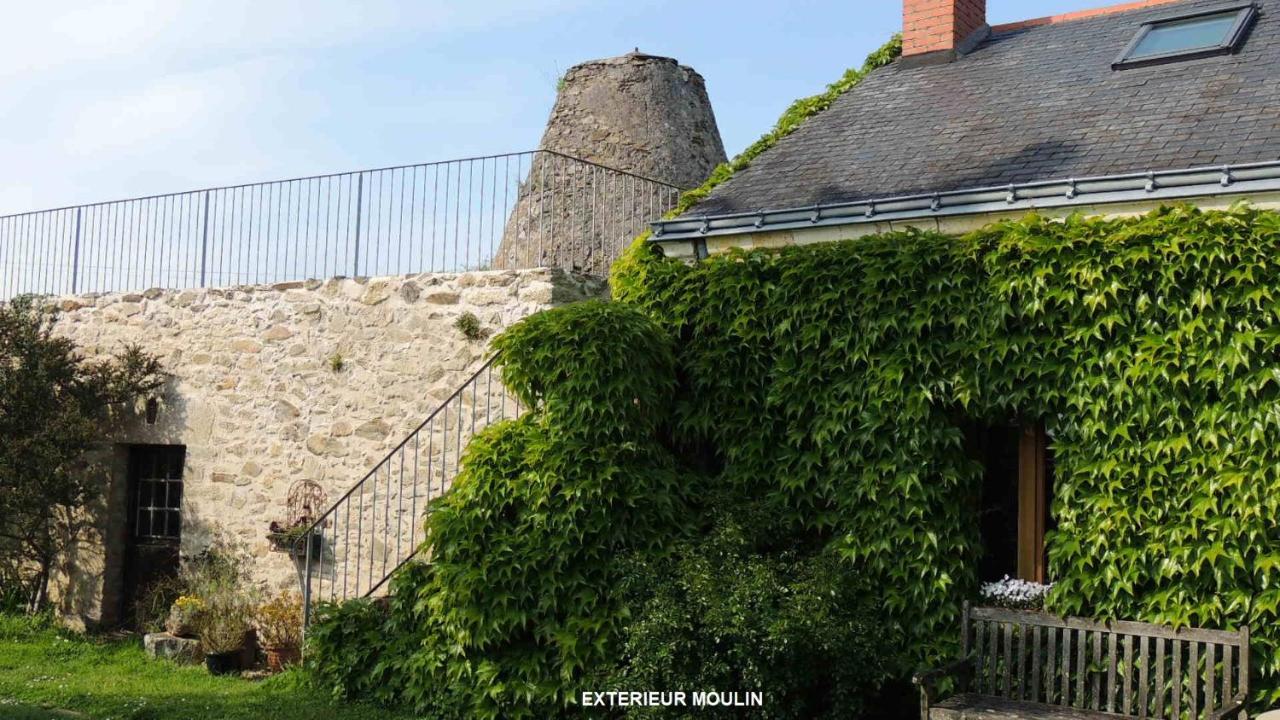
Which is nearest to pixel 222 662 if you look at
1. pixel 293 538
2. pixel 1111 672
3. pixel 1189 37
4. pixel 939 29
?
pixel 293 538

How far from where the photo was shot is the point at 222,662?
30.5 feet

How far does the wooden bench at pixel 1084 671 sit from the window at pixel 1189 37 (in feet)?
14.7

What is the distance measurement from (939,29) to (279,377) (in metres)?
6.78

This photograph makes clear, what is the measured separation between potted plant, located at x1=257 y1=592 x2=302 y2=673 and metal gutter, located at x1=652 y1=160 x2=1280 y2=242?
177 inches

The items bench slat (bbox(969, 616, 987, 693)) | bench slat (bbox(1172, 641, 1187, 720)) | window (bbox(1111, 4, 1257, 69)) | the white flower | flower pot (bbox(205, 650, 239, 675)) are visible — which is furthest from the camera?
flower pot (bbox(205, 650, 239, 675))

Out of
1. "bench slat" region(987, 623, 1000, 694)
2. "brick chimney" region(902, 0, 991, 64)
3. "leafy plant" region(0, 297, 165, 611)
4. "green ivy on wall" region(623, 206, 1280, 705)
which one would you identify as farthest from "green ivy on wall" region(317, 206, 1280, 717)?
"leafy plant" region(0, 297, 165, 611)

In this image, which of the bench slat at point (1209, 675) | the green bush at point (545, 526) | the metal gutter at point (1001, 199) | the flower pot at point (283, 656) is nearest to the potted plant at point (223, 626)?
the flower pot at point (283, 656)

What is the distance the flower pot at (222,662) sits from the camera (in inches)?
364

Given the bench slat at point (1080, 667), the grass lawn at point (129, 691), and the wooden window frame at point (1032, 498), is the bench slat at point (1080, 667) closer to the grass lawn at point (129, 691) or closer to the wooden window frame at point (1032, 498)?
the wooden window frame at point (1032, 498)

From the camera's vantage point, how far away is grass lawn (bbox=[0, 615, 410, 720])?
7586 millimetres

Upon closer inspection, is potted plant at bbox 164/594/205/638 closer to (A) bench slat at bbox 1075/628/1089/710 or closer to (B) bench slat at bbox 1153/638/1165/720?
(A) bench slat at bbox 1075/628/1089/710

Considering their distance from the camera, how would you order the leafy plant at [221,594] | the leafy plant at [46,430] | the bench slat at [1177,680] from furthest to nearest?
the leafy plant at [46,430] → the leafy plant at [221,594] → the bench slat at [1177,680]

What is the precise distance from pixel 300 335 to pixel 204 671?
9.81 ft

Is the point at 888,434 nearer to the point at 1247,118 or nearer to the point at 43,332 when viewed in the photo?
the point at 1247,118
